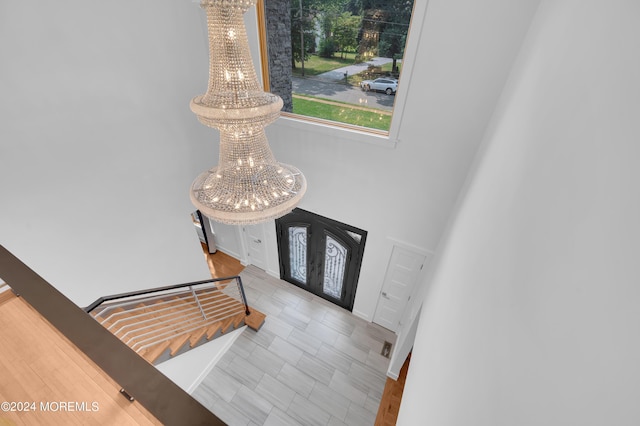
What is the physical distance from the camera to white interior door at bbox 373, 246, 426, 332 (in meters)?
3.62

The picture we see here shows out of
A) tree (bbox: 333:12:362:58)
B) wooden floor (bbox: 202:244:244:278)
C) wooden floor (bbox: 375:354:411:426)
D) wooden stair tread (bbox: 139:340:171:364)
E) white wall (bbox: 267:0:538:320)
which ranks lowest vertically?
wooden floor (bbox: 202:244:244:278)

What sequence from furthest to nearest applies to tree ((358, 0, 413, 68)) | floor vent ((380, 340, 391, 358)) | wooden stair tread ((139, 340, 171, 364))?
floor vent ((380, 340, 391, 358))
wooden stair tread ((139, 340, 171, 364))
tree ((358, 0, 413, 68))

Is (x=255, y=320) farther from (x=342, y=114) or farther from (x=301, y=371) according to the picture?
(x=342, y=114)

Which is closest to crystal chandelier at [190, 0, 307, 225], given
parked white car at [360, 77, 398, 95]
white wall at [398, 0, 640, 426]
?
white wall at [398, 0, 640, 426]

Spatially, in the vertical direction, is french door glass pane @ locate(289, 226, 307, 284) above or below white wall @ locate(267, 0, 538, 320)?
below

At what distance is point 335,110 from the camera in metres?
3.16

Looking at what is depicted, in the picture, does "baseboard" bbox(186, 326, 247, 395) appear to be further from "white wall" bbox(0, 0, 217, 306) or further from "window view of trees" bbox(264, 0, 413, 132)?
"window view of trees" bbox(264, 0, 413, 132)

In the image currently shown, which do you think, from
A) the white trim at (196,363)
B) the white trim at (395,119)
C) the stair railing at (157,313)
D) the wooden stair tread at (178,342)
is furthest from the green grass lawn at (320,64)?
the white trim at (196,363)

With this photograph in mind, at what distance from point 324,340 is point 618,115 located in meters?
4.57

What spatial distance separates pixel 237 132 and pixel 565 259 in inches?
66.4

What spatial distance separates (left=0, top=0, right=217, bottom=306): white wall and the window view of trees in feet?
3.78

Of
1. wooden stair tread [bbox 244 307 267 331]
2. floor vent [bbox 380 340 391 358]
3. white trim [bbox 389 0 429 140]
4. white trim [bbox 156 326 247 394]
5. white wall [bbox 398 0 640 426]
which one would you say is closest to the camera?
white wall [bbox 398 0 640 426]

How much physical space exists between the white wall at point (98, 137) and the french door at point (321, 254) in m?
1.82

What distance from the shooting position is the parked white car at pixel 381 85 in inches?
110
